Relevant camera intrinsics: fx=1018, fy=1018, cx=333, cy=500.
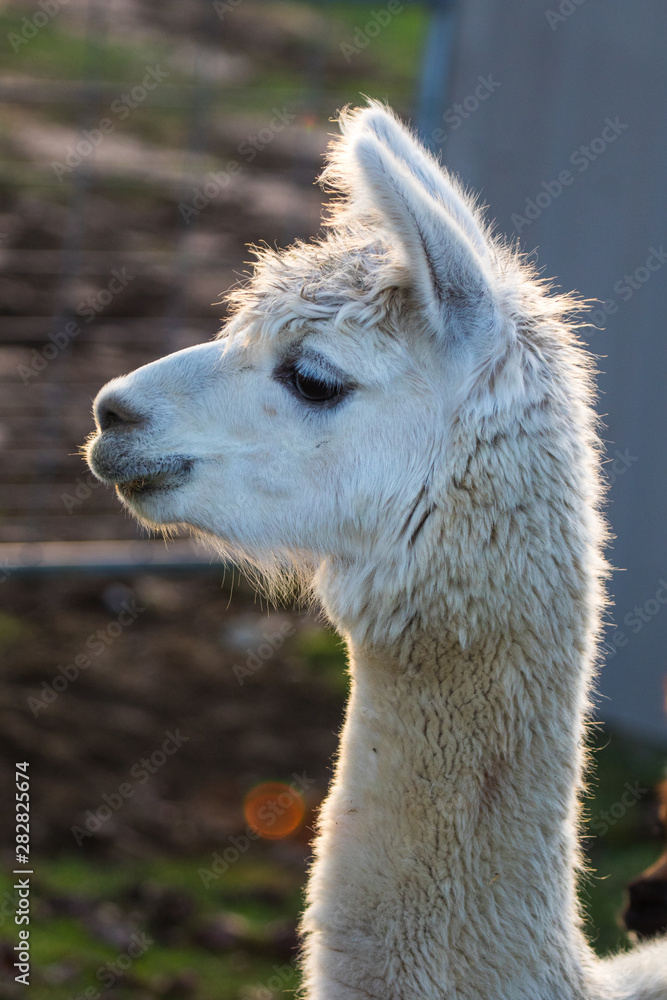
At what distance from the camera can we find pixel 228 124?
11023mm

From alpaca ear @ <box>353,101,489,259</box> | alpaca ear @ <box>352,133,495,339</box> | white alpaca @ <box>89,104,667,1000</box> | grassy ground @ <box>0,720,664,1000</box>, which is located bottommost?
grassy ground @ <box>0,720,664,1000</box>

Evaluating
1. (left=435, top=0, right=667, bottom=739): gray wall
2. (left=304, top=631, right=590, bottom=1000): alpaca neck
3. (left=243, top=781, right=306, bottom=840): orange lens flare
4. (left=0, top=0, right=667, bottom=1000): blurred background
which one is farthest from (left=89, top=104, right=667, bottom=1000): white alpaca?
(left=435, top=0, right=667, bottom=739): gray wall

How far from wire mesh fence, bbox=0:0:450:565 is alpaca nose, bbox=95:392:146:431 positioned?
85.0 inches

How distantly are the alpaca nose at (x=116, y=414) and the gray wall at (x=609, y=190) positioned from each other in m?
3.38

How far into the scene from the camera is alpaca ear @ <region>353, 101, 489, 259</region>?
1.96m

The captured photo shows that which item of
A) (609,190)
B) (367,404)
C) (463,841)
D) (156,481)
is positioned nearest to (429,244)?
(367,404)

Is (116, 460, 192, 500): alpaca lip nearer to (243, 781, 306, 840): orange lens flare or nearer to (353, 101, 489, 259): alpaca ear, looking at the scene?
(353, 101, 489, 259): alpaca ear

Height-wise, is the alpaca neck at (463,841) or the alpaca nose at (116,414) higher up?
the alpaca nose at (116,414)

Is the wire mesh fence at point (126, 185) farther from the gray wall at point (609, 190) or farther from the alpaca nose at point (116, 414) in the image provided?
the alpaca nose at point (116, 414)

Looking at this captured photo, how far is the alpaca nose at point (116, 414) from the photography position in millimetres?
1955

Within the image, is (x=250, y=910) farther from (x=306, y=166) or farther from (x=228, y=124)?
(x=228, y=124)

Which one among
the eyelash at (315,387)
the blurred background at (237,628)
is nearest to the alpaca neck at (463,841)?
the eyelash at (315,387)

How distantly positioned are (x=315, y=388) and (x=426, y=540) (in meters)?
0.35

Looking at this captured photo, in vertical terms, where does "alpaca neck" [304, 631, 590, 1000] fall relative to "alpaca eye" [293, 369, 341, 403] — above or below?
below
